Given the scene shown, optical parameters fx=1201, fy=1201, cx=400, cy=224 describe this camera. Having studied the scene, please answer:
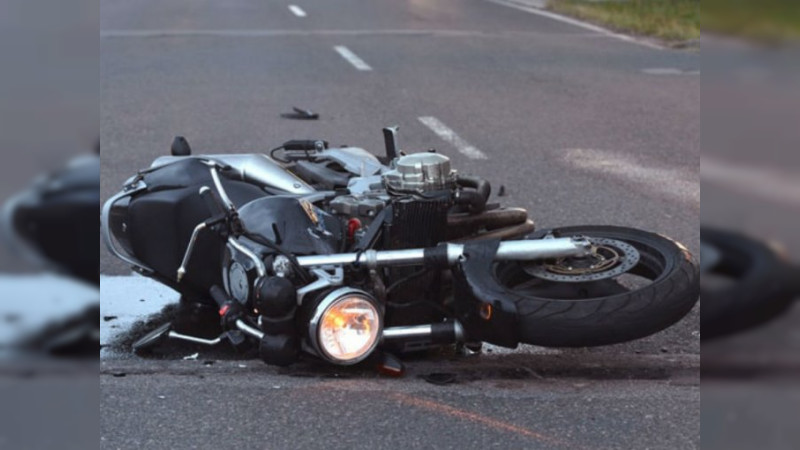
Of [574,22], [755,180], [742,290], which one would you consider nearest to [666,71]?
[574,22]

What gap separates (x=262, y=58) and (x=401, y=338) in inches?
417

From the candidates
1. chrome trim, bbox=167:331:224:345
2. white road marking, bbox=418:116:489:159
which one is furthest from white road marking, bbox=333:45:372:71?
chrome trim, bbox=167:331:224:345

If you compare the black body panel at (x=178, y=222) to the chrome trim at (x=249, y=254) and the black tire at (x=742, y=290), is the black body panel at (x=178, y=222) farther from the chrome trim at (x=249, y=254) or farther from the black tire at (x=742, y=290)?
the black tire at (x=742, y=290)

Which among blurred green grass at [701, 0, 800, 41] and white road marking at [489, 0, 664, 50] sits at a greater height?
white road marking at [489, 0, 664, 50]

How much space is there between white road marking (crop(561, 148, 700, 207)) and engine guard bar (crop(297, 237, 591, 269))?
3385mm

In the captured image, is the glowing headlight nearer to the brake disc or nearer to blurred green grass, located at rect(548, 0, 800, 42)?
the brake disc

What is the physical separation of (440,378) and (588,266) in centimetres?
67

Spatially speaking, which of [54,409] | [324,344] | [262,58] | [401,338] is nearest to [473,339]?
[401,338]

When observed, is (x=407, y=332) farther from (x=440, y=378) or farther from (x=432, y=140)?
(x=432, y=140)

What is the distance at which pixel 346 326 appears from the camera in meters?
4.11

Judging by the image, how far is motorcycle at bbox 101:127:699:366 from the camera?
4.07 meters

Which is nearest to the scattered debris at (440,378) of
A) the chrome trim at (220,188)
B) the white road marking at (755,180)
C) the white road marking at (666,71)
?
the chrome trim at (220,188)

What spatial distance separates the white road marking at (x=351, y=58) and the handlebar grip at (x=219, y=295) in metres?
9.31

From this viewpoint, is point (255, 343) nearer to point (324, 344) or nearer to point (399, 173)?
point (324, 344)
